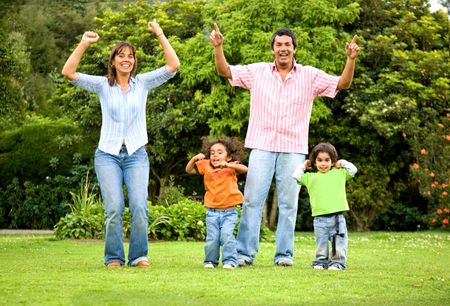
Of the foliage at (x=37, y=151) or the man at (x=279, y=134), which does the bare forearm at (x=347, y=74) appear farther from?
the foliage at (x=37, y=151)

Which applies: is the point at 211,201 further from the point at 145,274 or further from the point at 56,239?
the point at 56,239

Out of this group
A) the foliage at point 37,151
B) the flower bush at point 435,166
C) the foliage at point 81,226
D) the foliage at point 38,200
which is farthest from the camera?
the foliage at point 37,151

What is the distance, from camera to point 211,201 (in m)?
8.65

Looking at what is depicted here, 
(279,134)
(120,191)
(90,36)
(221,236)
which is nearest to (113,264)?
(120,191)

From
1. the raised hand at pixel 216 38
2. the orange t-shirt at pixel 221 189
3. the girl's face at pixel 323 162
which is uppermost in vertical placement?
the raised hand at pixel 216 38

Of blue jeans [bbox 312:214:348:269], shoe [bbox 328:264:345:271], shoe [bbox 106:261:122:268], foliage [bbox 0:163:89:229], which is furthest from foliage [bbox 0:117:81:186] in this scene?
shoe [bbox 328:264:345:271]

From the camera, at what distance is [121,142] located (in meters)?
8.25

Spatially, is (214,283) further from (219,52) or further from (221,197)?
(219,52)

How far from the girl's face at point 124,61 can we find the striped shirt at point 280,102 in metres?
1.05

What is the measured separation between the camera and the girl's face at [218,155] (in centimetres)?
876

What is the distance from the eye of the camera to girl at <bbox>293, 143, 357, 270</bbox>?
8.62m

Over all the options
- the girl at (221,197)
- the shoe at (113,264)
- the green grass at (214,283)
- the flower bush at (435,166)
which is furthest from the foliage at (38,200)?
the shoe at (113,264)

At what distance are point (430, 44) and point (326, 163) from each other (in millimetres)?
15026

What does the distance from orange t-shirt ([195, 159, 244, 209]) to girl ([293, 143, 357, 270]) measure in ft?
1.95
